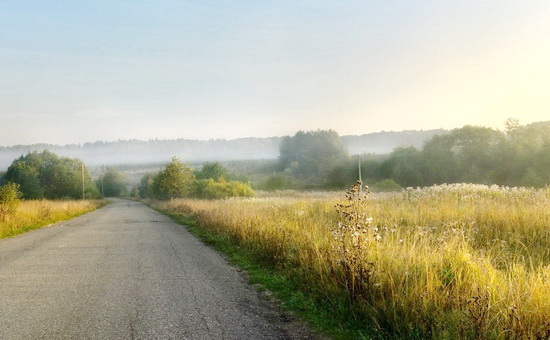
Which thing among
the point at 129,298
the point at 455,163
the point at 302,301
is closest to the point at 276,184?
the point at 455,163

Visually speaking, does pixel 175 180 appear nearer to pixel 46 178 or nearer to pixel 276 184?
pixel 276 184

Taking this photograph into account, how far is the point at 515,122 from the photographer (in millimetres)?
56656

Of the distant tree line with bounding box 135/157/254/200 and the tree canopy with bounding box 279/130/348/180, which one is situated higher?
the tree canopy with bounding box 279/130/348/180

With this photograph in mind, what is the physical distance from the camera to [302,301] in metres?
6.55

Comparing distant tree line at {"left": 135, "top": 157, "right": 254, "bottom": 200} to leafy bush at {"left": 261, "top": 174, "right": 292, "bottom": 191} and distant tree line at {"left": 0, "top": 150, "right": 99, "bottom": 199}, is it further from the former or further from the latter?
distant tree line at {"left": 0, "top": 150, "right": 99, "bottom": 199}

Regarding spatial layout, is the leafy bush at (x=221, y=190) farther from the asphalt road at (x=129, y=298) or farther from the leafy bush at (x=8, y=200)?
the asphalt road at (x=129, y=298)


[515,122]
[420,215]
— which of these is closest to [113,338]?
[420,215]

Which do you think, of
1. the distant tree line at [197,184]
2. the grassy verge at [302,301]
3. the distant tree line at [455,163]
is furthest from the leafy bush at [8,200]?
the distant tree line at [455,163]

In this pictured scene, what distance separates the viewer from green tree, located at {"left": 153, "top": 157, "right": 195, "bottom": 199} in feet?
184

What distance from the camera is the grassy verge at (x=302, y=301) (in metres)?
5.26

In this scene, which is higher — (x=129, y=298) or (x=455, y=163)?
(x=455, y=163)

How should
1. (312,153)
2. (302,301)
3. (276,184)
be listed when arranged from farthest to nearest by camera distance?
1. (312,153)
2. (276,184)
3. (302,301)

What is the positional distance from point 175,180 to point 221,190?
11.1 meters

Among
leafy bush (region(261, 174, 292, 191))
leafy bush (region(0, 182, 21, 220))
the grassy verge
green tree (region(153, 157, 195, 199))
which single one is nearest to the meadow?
the grassy verge
